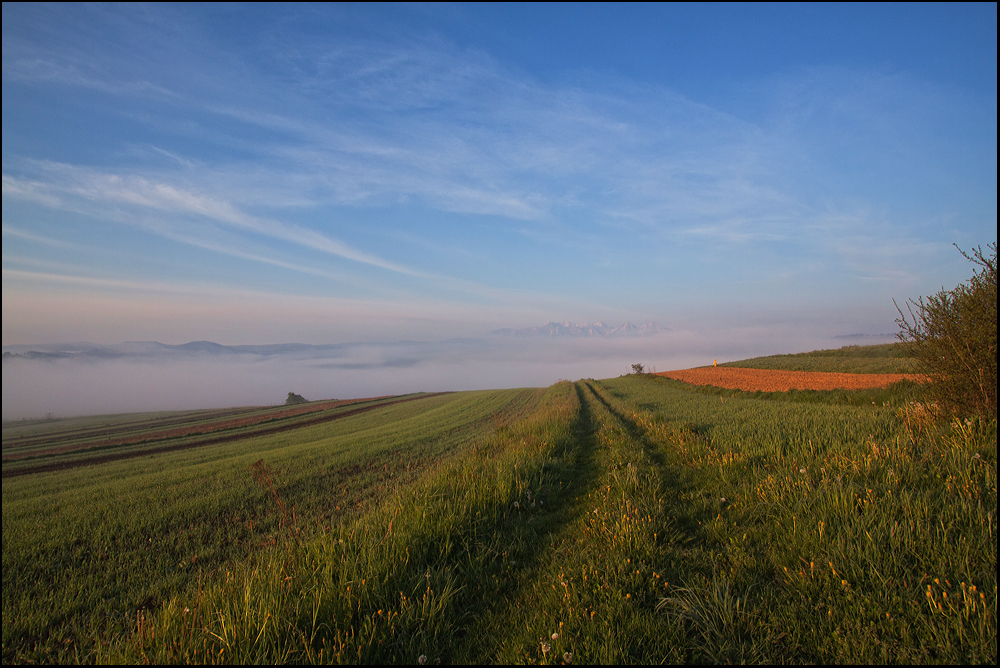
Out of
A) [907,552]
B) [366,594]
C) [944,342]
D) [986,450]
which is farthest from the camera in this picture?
[944,342]

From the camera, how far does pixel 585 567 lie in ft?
13.6

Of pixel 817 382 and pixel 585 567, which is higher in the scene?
pixel 585 567

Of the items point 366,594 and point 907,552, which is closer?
point 907,552

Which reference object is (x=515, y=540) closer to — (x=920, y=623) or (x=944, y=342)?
(x=920, y=623)

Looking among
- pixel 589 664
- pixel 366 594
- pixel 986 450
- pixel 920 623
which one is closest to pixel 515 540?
pixel 366 594

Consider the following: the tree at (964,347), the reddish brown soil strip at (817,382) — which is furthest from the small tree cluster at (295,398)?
the tree at (964,347)

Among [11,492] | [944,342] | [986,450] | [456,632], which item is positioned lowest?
[11,492]

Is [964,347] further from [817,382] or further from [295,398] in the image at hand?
[295,398]

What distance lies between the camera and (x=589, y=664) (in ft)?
9.59

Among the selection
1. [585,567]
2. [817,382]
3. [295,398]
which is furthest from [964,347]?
[295,398]

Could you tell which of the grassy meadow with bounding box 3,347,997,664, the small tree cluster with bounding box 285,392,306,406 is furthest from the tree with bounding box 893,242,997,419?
the small tree cluster with bounding box 285,392,306,406

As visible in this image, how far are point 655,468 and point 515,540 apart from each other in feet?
13.1

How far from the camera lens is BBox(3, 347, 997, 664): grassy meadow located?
10.4 ft

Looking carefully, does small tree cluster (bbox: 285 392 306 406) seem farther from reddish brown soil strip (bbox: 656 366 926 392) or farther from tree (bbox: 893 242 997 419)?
tree (bbox: 893 242 997 419)
